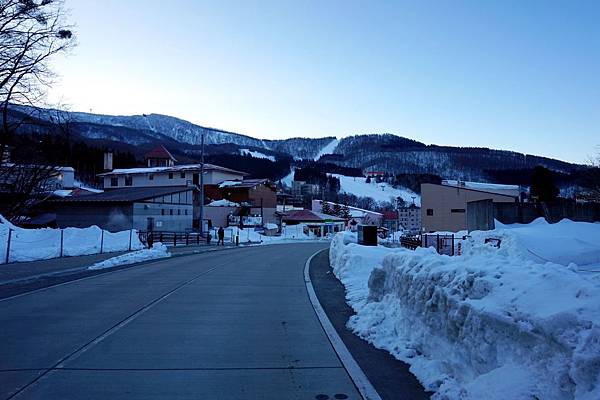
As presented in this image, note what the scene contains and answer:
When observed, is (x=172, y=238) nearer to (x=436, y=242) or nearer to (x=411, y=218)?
(x=436, y=242)

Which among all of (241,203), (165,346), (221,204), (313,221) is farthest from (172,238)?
(313,221)

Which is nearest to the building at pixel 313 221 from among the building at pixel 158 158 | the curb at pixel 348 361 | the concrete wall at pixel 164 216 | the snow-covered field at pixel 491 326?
the concrete wall at pixel 164 216

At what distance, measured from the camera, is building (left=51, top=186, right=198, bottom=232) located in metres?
52.1

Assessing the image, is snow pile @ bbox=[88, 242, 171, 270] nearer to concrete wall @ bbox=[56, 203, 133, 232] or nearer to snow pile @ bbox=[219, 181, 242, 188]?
concrete wall @ bbox=[56, 203, 133, 232]

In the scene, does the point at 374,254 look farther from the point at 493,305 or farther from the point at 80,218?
the point at 80,218

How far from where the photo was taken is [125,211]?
171ft

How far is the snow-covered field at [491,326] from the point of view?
13.2ft

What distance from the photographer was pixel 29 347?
751cm

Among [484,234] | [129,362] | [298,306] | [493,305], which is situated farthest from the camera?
[484,234]

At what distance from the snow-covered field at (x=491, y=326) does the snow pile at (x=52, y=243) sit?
21.2m

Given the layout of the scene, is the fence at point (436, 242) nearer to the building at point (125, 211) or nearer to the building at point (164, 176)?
the building at point (125, 211)

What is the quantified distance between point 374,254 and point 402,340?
11.0m

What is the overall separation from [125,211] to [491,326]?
50.9 m

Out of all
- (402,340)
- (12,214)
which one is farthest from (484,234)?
(12,214)
